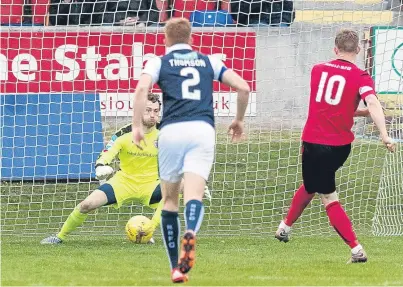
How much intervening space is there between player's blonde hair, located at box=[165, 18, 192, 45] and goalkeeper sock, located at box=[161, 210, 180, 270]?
3.98 ft

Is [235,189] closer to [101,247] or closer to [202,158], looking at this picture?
[101,247]

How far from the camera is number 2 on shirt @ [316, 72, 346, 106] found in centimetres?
928

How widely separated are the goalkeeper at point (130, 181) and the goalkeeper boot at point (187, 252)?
3497mm

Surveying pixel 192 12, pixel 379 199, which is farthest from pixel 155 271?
pixel 192 12

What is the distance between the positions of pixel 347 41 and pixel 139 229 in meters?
2.94

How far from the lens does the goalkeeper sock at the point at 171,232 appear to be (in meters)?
7.89

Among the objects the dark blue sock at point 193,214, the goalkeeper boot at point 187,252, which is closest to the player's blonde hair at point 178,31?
the dark blue sock at point 193,214

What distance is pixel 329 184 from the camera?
9.38 m

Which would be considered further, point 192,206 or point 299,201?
point 299,201

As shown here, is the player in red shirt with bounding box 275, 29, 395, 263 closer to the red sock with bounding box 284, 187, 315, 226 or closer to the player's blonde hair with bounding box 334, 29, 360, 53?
the player's blonde hair with bounding box 334, 29, 360, 53

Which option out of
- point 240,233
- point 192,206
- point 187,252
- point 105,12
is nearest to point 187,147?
point 192,206

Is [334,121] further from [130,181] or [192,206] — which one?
[130,181]

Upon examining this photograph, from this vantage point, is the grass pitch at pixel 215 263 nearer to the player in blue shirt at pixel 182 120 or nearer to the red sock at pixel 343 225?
the red sock at pixel 343 225

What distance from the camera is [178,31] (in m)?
7.91
